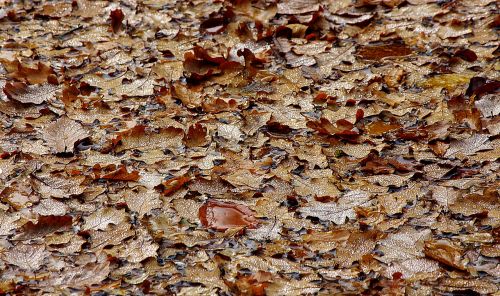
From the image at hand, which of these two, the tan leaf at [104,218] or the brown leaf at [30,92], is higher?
the brown leaf at [30,92]

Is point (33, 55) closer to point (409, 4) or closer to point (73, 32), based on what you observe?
point (73, 32)

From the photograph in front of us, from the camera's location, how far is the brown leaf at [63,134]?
3678 millimetres

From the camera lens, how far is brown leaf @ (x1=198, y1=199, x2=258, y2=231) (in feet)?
10.1

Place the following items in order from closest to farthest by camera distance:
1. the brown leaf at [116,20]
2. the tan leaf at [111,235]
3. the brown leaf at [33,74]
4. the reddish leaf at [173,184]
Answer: the tan leaf at [111,235] → the reddish leaf at [173,184] → the brown leaf at [33,74] → the brown leaf at [116,20]

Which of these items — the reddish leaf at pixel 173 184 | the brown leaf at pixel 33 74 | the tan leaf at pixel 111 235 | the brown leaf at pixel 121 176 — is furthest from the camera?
the brown leaf at pixel 33 74

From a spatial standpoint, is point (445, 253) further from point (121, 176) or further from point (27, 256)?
point (27, 256)

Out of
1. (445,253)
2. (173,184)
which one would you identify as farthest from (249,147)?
(445,253)

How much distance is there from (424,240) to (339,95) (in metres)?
1.41

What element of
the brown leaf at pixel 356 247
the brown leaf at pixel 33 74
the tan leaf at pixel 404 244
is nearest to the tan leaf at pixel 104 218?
the brown leaf at pixel 356 247

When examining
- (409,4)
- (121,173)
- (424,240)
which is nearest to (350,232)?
(424,240)

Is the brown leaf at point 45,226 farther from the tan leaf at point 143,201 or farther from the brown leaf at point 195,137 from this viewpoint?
the brown leaf at point 195,137

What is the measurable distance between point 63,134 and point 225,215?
3.77ft

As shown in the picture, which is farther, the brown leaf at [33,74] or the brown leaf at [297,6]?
the brown leaf at [297,6]

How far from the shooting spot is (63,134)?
377 centimetres
